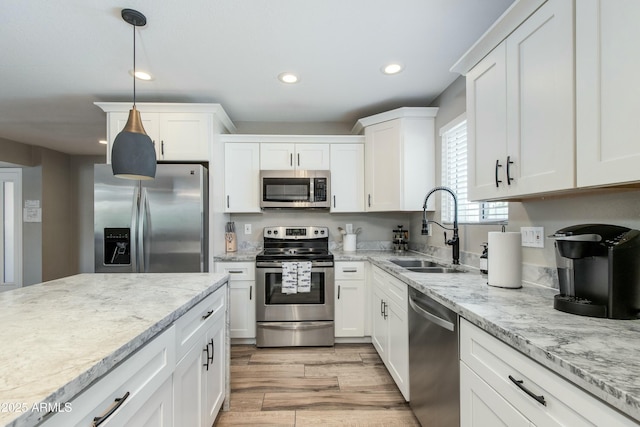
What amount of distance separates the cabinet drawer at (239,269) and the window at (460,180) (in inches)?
75.3

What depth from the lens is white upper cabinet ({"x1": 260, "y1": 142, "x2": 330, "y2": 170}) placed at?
321cm

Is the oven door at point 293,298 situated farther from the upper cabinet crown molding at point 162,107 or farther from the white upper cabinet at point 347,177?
the upper cabinet crown molding at point 162,107

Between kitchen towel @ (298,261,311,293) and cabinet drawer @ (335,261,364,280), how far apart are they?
29cm

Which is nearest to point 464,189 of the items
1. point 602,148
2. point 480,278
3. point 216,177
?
point 480,278

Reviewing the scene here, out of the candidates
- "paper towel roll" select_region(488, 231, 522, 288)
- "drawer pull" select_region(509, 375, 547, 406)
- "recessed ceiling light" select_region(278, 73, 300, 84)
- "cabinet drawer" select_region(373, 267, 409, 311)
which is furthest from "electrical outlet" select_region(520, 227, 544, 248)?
"recessed ceiling light" select_region(278, 73, 300, 84)

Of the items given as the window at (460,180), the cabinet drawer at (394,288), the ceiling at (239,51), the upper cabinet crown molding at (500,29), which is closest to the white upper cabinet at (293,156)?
the ceiling at (239,51)

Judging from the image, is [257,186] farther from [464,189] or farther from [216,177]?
[464,189]

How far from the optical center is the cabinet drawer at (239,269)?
2900 mm

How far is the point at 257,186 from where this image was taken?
3229mm

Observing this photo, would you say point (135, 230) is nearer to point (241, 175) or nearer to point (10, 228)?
point (241, 175)

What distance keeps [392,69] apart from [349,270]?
1853 mm

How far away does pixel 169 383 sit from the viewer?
3.68 feet

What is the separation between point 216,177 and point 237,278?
105cm

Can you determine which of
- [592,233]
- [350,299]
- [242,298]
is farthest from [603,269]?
[242,298]
